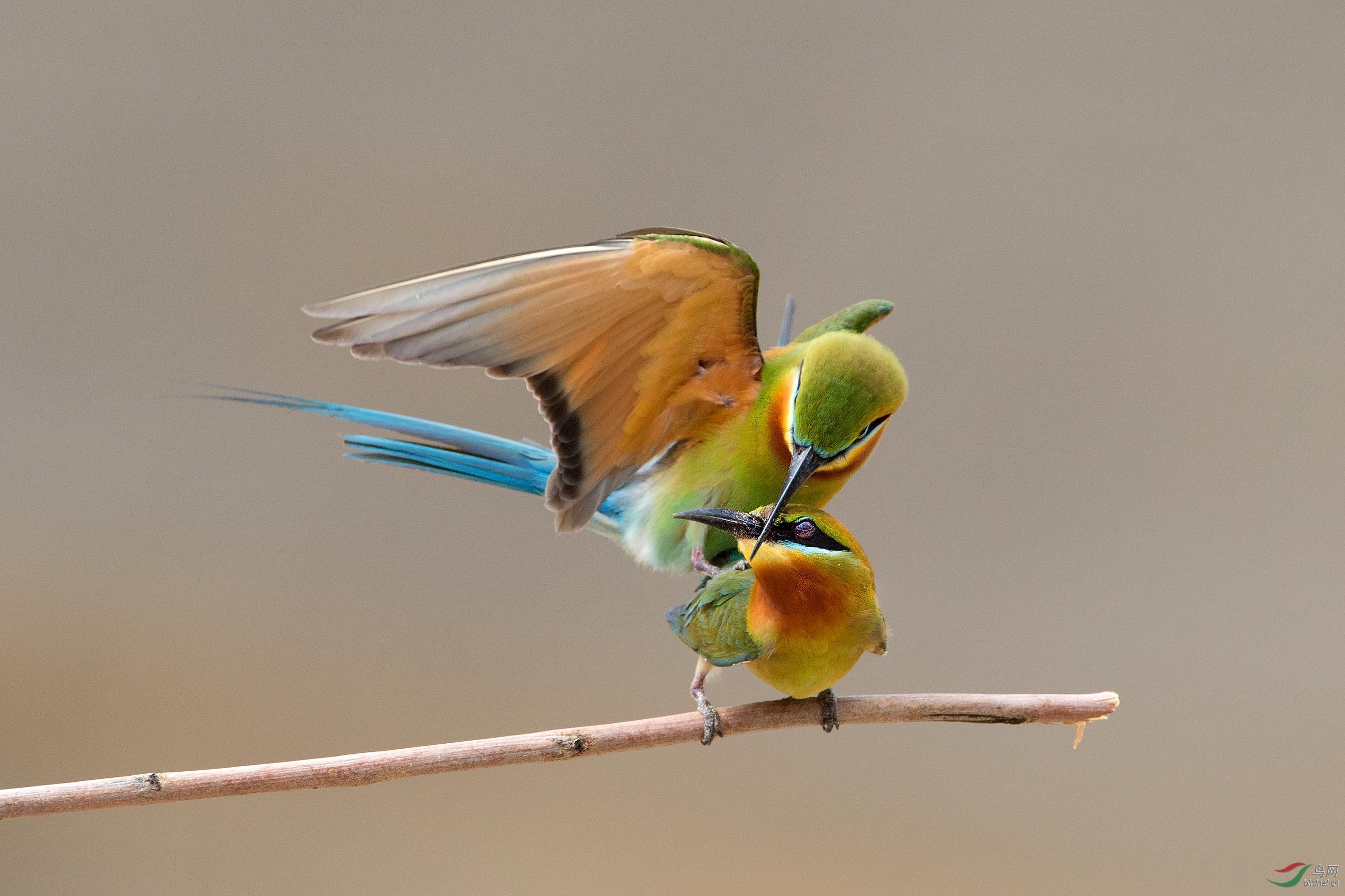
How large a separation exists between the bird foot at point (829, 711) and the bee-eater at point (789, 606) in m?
0.03

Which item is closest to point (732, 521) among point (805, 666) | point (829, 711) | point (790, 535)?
point (790, 535)

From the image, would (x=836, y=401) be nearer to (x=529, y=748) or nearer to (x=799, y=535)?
(x=799, y=535)

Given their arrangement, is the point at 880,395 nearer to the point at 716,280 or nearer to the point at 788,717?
the point at 716,280

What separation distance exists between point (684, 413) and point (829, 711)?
0.90 feet

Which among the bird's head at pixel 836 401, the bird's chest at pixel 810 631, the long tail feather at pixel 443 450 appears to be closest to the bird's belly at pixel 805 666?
the bird's chest at pixel 810 631

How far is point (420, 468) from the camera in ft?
3.25

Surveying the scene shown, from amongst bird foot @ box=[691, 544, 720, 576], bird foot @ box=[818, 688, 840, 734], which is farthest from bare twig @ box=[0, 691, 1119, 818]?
bird foot @ box=[691, 544, 720, 576]

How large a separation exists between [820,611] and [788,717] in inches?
6.3

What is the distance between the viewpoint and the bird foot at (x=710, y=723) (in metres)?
0.95

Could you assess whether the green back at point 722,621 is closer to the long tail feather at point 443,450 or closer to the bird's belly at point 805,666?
the bird's belly at point 805,666

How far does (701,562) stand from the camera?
981 mm

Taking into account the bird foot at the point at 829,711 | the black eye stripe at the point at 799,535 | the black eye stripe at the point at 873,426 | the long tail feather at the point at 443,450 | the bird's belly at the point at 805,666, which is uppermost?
the long tail feather at the point at 443,450

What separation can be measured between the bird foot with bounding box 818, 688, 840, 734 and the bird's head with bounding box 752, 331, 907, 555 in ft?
0.73

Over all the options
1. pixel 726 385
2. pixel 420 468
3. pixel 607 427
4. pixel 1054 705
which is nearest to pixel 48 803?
pixel 420 468
